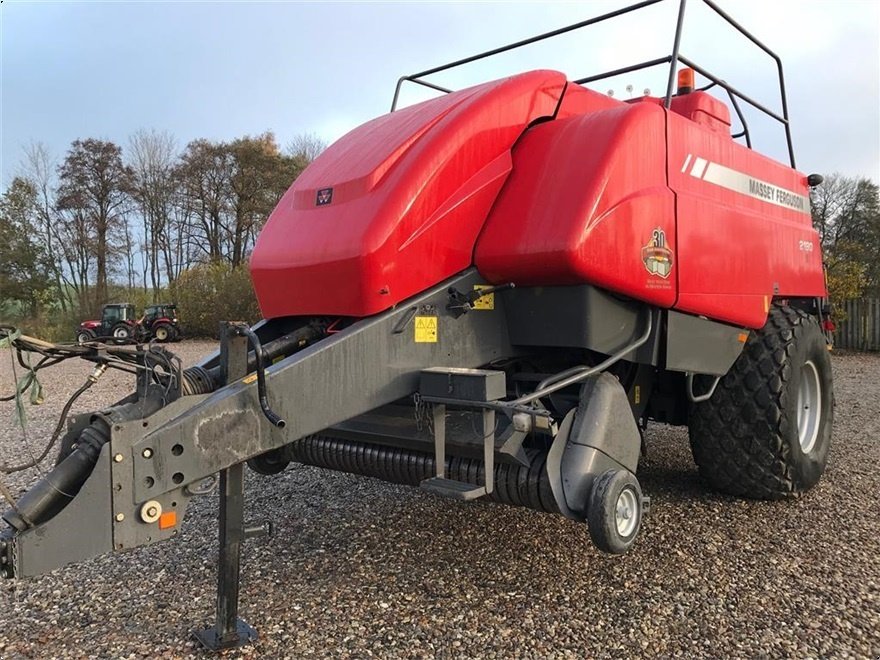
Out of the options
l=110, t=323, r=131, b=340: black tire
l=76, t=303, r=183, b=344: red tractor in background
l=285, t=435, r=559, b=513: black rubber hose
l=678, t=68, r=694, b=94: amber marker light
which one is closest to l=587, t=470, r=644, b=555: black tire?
l=285, t=435, r=559, b=513: black rubber hose

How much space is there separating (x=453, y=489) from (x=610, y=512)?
59 centimetres

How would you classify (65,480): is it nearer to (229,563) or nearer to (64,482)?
(64,482)

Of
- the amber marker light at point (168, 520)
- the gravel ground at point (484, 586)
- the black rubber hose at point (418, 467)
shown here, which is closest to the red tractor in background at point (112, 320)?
the gravel ground at point (484, 586)

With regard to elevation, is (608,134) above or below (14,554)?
above

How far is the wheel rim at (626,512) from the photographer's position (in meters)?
2.75

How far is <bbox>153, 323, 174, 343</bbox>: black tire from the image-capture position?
70.5 feet

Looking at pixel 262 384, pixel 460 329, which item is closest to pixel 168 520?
pixel 262 384

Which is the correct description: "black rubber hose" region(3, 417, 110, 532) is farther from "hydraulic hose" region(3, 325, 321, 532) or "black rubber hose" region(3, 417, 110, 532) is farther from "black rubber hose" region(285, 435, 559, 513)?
"black rubber hose" region(285, 435, 559, 513)

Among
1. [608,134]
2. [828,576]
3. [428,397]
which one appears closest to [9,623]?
[428,397]

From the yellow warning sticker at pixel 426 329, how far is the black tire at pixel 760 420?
6.42ft

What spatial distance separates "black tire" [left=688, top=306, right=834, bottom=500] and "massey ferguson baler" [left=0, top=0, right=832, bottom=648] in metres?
0.25

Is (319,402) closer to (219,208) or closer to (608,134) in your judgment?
(608,134)

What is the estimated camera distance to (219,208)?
1180 inches

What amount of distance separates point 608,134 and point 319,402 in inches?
65.6
